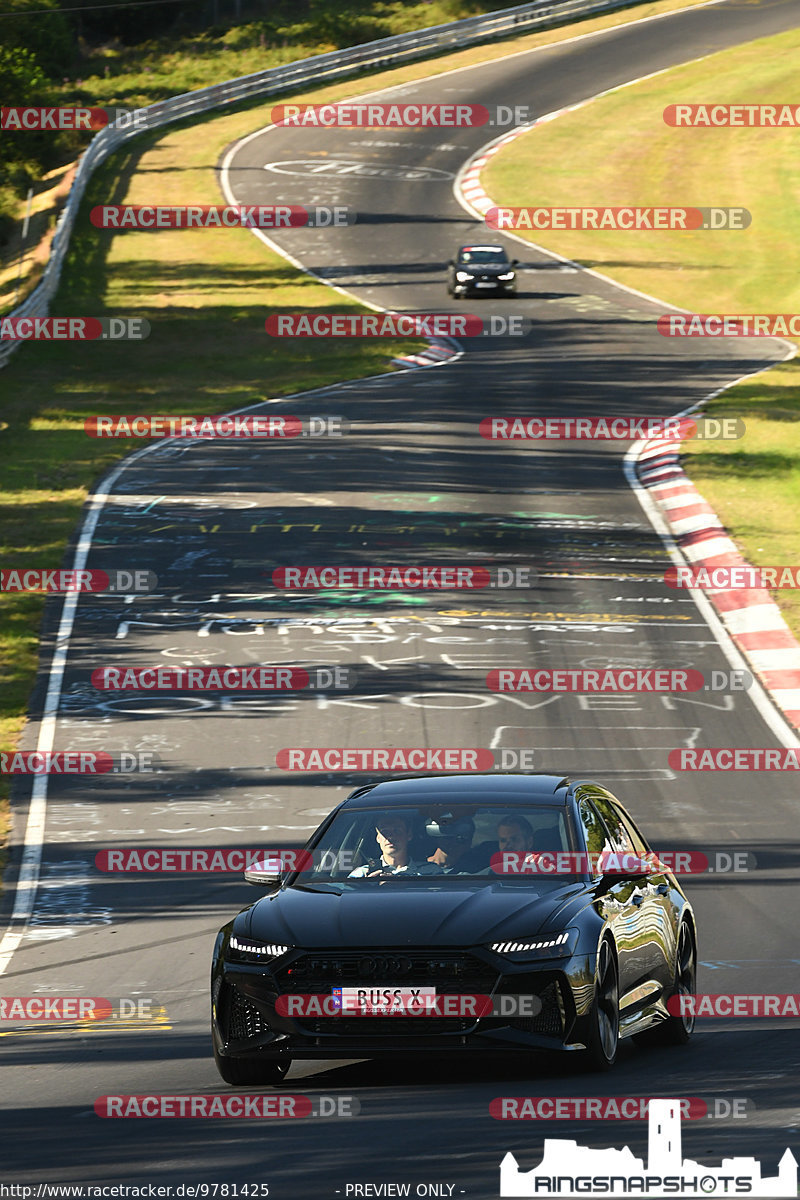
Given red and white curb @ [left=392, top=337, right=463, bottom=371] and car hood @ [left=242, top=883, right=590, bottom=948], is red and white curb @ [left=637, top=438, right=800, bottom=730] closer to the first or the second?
red and white curb @ [left=392, top=337, right=463, bottom=371]

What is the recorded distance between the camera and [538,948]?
8328 mm

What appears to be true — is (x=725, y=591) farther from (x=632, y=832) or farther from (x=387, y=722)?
(x=632, y=832)

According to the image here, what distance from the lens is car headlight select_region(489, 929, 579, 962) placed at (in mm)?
8297

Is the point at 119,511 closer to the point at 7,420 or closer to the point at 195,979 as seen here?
the point at 7,420

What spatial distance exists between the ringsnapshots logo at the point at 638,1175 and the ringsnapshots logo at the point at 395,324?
121ft

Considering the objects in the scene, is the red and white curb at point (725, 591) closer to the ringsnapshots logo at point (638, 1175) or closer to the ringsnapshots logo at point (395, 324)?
the ringsnapshots logo at point (395, 324)

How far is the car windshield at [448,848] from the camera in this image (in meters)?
9.12

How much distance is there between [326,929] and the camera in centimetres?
851

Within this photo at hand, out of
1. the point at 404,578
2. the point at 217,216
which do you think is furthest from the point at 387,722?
the point at 217,216

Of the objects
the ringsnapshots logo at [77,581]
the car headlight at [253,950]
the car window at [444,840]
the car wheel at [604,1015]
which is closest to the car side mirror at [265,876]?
the car window at [444,840]

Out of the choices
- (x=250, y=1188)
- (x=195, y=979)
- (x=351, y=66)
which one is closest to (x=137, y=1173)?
(x=250, y=1188)

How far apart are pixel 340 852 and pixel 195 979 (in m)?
2.68

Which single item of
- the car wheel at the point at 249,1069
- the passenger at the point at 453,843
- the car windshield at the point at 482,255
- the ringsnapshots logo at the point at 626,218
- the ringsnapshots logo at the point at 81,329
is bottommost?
the ringsnapshots logo at the point at 81,329

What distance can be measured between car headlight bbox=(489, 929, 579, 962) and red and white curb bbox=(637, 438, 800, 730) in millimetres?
10755
